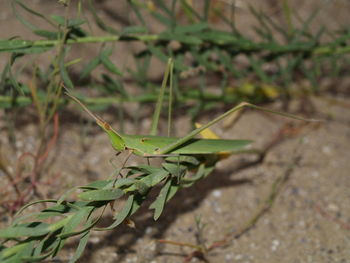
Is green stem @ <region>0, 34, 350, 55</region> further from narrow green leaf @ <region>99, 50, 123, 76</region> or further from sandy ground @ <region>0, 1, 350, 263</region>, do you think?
sandy ground @ <region>0, 1, 350, 263</region>

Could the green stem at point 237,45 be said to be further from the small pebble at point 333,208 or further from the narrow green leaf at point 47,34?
the small pebble at point 333,208

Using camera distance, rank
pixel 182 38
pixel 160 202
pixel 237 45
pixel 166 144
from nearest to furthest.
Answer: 1. pixel 160 202
2. pixel 166 144
3. pixel 182 38
4. pixel 237 45

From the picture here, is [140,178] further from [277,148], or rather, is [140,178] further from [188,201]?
[277,148]

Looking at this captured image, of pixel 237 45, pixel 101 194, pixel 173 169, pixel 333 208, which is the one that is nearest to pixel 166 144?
pixel 173 169

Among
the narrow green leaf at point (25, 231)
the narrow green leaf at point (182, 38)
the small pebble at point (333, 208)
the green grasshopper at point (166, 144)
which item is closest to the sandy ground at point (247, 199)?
the small pebble at point (333, 208)

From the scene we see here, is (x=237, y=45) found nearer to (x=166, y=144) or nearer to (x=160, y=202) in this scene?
(x=166, y=144)

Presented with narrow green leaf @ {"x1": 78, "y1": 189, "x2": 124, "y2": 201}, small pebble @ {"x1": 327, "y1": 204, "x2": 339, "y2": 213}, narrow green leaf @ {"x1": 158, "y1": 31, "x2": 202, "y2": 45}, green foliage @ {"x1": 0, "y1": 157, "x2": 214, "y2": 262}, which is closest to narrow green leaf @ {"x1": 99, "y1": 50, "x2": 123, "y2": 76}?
narrow green leaf @ {"x1": 158, "y1": 31, "x2": 202, "y2": 45}
